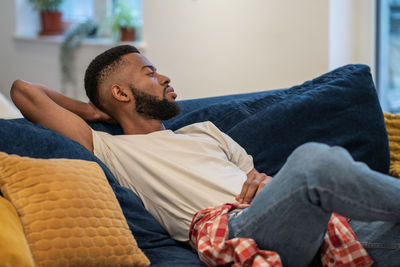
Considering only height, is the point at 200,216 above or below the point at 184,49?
below

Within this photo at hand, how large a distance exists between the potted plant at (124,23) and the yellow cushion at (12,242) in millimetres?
3677

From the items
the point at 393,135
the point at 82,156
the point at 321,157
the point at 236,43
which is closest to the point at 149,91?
the point at 82,156

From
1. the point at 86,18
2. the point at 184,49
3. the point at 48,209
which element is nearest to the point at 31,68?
the point at 86,18

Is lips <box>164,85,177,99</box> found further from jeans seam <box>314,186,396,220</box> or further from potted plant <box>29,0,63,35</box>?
potted plant <box>29,0,63,35</box>

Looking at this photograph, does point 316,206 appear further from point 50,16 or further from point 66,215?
point 50,16

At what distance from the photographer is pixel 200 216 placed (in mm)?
1519

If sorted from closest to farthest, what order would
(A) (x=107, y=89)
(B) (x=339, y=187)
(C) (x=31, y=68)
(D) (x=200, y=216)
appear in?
(B) (x=339, y=187) → (D) (x=200, y=216) → (A) (x=107, y=89) → (C) (x=31, y=68)

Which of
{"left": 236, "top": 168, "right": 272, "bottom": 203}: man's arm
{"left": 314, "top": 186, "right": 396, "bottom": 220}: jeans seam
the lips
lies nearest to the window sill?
the lips

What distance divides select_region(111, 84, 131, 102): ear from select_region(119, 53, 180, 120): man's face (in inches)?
0.9

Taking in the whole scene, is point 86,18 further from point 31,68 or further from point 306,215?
point 306,215

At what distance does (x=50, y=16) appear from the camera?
529cm

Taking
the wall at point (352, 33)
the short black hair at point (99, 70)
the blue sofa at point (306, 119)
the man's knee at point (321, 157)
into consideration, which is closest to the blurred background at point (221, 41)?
the wall at point (352, 33)

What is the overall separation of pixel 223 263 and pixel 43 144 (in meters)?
0.64

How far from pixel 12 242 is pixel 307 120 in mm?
1205
